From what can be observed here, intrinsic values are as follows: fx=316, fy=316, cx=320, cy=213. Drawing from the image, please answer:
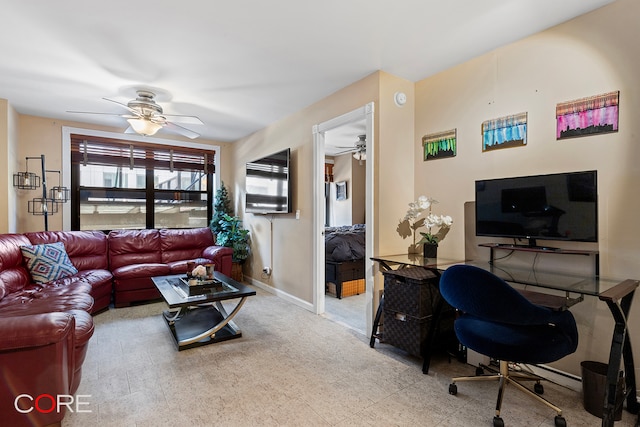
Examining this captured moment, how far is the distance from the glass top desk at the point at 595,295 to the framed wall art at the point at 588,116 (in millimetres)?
970

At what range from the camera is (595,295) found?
1.57 m

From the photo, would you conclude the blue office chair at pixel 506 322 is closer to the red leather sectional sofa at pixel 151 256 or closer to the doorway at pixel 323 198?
the doorway at pixel 323 198

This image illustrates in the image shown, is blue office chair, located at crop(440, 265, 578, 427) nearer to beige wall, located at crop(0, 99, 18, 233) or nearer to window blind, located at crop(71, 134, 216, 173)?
beige wall, located at crop(0, 99, 18, 233)

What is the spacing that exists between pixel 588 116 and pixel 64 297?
4.28 metres

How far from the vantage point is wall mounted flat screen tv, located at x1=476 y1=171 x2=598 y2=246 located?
202 centimetres

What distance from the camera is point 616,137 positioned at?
2.01m

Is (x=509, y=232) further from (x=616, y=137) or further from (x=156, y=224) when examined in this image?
(x=156, y=224)

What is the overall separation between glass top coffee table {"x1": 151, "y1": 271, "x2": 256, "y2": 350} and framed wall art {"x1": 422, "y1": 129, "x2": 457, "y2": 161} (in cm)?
213

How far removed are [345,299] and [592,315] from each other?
2.66m

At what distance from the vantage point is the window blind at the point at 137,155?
470cm

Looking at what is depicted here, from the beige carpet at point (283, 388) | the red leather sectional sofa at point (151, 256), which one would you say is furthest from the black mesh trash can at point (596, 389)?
the red leather sectional sofa at point (151, 256)

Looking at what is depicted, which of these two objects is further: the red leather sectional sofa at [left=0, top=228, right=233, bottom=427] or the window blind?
the window blind

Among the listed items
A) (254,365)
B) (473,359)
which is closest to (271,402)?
(254,365)

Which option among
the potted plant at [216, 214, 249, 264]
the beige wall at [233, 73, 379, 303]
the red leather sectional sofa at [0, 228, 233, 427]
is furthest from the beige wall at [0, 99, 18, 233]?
the beige wall at [233, 73, 379, 303]
